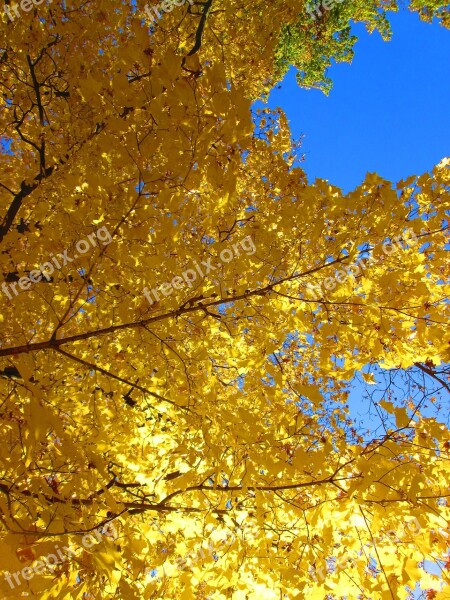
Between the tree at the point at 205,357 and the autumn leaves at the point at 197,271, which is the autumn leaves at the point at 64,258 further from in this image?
the autumn leaves at the point at 197,271

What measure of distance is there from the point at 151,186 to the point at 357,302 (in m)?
1.26

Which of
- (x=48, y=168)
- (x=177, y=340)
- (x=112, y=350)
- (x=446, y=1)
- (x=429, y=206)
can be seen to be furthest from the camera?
(x=446, y=1)

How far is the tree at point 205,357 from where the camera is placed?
1688 millimetres

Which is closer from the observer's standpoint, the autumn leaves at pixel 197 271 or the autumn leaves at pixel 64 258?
the autumn leaves at pixel 64 258

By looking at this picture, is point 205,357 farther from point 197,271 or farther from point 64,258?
point 64,258

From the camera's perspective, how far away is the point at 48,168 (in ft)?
11.7

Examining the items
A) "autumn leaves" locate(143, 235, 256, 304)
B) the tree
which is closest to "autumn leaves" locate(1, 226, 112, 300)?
the tree

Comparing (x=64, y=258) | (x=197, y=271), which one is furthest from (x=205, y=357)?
(x=64, y=258)

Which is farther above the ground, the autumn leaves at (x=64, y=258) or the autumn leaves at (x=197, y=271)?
the autumn leaves at (x=197, y=271)

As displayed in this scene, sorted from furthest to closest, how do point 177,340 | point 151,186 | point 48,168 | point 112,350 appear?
point 48,168
point 112,350
point 177,340
point 151,186

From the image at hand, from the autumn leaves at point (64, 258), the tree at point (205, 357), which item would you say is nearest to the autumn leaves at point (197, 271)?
the tree at point (205, 357)

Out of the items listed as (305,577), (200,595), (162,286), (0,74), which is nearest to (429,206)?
(162,286)

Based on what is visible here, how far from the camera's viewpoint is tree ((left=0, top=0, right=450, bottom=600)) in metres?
1.69

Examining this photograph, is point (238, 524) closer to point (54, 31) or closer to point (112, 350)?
point (112, 350)
